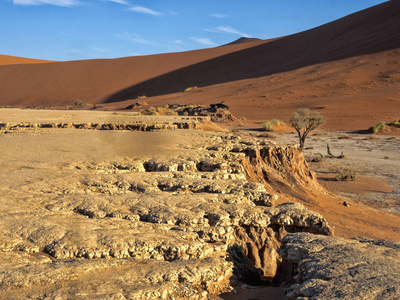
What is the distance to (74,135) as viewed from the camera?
10000 mm

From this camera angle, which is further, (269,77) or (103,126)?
(269,77)

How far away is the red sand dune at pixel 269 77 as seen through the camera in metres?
31.4

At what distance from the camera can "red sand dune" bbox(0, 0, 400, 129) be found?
1236 inches

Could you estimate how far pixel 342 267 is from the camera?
320 centimetres

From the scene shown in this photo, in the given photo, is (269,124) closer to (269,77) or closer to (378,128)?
→ (378,128)

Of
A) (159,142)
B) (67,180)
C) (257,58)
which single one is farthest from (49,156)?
(257,58)

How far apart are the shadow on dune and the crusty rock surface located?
42738 millimetres

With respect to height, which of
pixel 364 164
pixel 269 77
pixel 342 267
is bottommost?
pixel 364 164

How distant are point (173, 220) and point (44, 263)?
4.58 feet

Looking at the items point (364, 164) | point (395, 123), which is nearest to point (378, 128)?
point (395, 123)

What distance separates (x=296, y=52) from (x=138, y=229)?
2101 inches

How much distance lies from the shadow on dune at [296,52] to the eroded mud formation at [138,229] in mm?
41919

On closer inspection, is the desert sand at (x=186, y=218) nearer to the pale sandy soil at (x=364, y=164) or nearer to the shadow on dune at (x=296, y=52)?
the pale sandy soil at (x=364, y=164)

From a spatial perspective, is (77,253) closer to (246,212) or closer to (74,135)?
(246,212)
